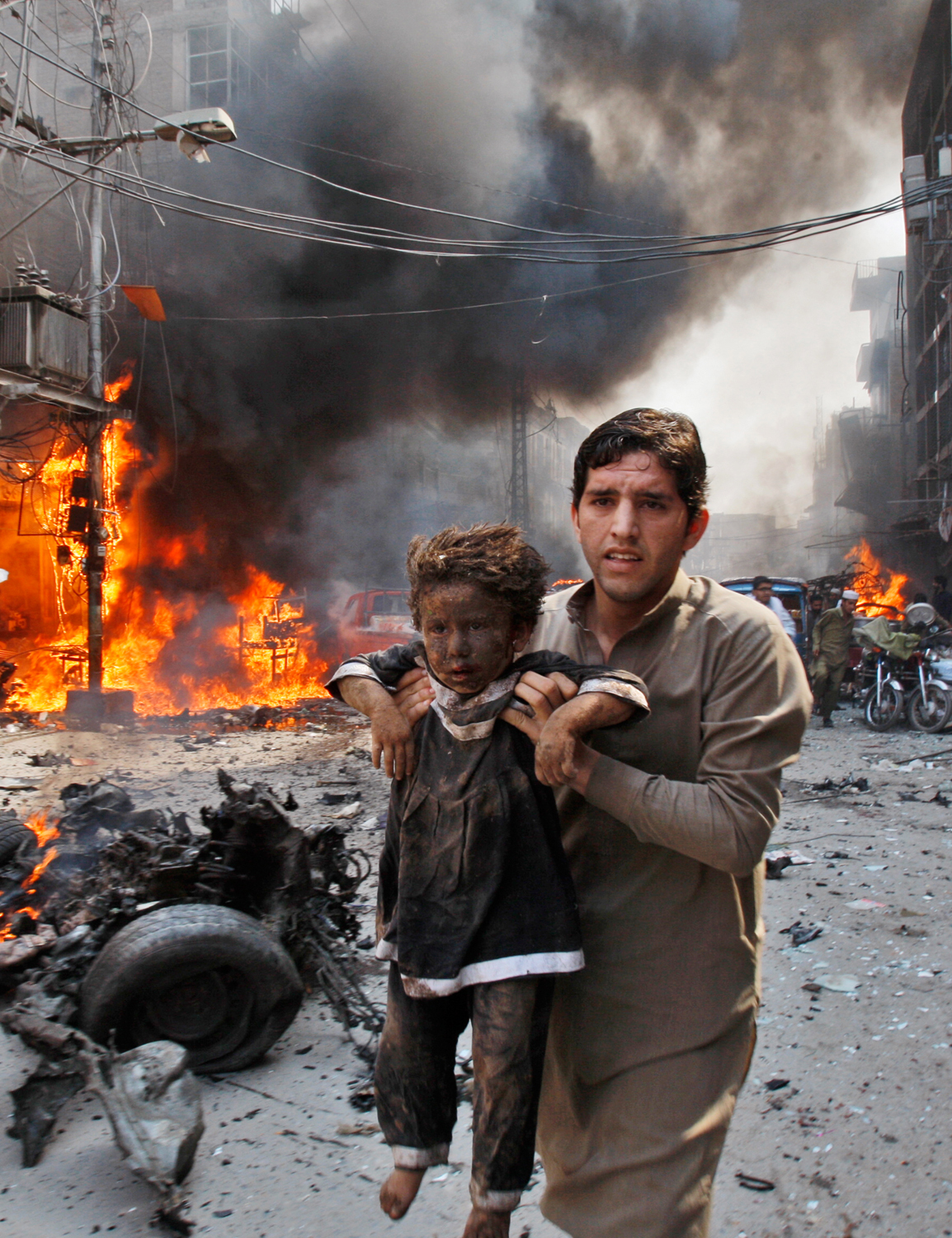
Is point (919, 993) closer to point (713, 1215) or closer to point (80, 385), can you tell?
point (713, 1215)

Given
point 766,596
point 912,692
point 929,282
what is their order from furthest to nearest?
point 929,282, point 766,596, point 912,692

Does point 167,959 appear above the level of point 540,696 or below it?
below

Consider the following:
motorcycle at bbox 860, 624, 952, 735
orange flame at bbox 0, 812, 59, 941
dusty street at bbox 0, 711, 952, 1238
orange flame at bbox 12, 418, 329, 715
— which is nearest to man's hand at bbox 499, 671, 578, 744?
dusty street at bbox 0, 711, 952, 1238

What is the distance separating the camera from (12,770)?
8031 mm

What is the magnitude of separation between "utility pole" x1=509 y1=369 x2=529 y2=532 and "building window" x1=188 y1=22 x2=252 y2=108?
33.8 ft

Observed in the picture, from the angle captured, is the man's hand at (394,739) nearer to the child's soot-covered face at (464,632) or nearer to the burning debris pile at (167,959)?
the child's soot-covered face at (464,632)

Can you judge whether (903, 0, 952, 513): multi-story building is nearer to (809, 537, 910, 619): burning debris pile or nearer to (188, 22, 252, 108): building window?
(809, 537, 910, 619): burning debris pile

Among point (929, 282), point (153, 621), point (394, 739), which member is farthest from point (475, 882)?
point (929, 282)

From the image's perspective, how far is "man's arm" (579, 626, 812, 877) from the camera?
4.17 ft

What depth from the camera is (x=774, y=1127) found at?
272 centimetres

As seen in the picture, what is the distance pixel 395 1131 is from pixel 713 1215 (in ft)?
4.76

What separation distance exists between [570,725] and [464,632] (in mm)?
274

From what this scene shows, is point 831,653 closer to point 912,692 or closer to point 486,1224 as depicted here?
point 912,692

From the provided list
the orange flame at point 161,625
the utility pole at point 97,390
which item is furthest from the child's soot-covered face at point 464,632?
the orange flame at point 161,625
